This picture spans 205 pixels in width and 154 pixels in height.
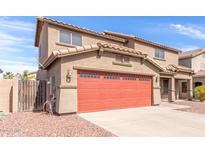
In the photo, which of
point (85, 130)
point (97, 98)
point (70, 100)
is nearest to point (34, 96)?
point (70, 100)

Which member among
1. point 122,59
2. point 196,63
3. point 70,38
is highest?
point 70,38

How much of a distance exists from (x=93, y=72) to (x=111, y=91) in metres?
1.98

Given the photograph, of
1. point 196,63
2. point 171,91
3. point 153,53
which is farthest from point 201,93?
point 196,63

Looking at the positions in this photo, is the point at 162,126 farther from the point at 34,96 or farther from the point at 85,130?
the point at 34,96

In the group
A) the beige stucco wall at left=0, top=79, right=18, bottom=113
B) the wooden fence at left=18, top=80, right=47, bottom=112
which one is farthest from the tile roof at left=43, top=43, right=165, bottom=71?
the beige stucco wall at left=0, top=79, right=18, bottom=113

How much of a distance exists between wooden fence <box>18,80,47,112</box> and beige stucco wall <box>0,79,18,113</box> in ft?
0.98

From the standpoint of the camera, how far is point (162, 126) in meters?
8.35

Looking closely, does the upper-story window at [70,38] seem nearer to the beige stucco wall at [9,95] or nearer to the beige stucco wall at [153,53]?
the beige stucco wall at [9,95]

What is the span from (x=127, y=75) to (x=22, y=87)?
7.58 m

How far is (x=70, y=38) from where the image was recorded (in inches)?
596

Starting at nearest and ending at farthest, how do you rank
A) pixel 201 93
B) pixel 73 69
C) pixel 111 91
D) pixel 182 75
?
pixel 73 69
pixel 111 91
pixel 201 93
pixel 182 75

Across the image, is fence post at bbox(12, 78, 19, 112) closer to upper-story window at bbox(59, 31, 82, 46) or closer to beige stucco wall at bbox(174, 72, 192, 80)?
upper-story window at bbox(59, 31, 82, 46)

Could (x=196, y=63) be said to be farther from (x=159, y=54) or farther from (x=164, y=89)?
(x=164, y=89)
